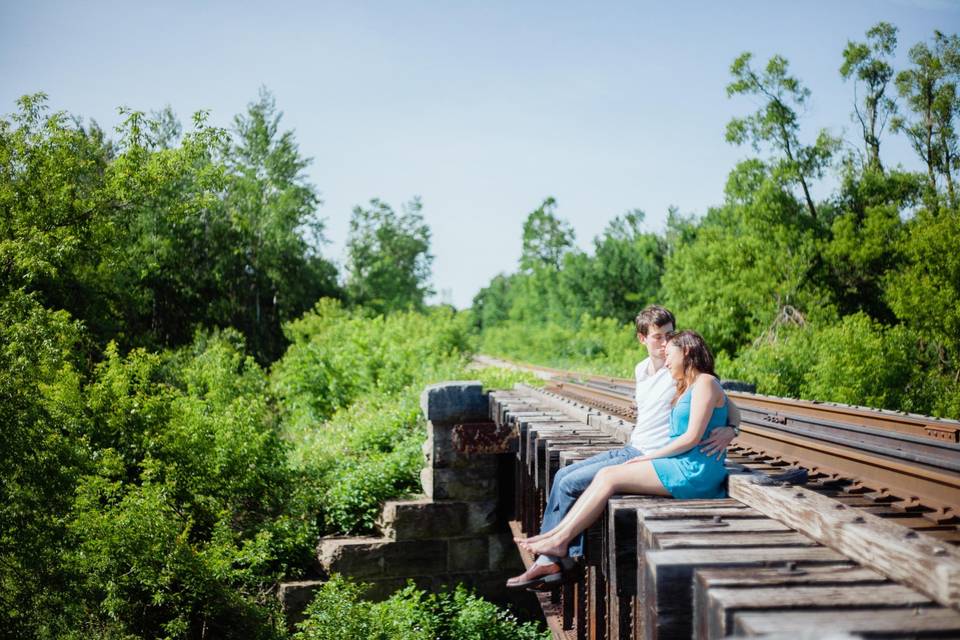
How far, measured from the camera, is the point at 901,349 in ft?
52.7

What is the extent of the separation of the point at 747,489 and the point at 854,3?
28383mm

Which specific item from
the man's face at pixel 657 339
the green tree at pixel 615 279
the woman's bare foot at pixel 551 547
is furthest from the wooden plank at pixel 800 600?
the green tree at pixel 615 279

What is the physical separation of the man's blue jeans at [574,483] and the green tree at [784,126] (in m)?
24.6

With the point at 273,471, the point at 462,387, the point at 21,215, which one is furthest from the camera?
the point at 21,215

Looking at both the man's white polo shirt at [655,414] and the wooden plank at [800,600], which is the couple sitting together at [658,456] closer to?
the man's white polo shirt at [655,414]

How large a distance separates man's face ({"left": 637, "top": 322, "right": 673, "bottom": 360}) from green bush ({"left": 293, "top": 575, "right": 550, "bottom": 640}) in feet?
13.9

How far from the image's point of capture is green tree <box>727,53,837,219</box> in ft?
87.1

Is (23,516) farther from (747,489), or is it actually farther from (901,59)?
(901,59)

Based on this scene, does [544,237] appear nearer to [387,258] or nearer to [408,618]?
[387,258]

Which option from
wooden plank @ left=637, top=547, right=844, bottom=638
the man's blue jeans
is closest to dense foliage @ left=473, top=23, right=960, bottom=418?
the man's blue jeans

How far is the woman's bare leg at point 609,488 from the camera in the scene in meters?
3.39

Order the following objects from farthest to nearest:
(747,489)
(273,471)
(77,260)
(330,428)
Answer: (77,260) < (330,428) < (273,471) < (747,489)

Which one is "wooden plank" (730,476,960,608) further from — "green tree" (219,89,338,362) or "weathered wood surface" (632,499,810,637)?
"green tree" (219,89,338,362)

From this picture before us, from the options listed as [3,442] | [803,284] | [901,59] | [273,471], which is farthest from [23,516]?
[901,59]
